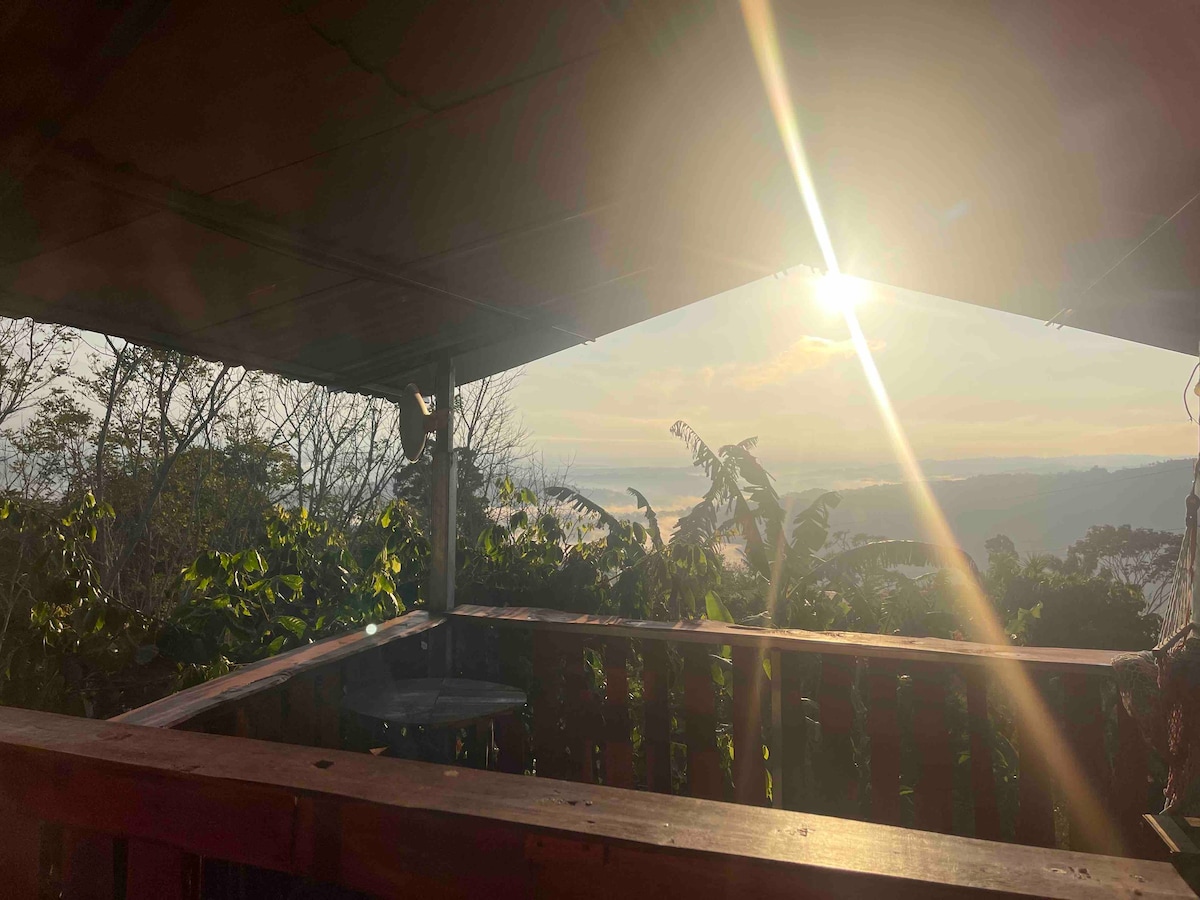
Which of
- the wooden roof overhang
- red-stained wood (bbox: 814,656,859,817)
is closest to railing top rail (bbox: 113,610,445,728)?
the wooden roof overhang

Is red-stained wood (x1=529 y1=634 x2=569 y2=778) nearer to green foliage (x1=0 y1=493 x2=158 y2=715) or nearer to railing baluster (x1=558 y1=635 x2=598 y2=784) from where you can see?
railing baluster (x1=558 y1=635 x2=598 y2=784)

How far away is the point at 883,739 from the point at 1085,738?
25.3 inches

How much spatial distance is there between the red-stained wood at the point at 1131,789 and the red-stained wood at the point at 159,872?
8.51ft

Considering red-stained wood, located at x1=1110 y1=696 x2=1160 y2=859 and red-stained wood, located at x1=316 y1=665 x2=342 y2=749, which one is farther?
red-stained wood, located at x1=316 y1=665 x2=342 y2=749

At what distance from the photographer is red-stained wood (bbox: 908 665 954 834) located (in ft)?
8.35

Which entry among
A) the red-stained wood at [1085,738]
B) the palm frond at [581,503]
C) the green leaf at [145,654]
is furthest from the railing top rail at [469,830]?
the palm frond at [581,503]

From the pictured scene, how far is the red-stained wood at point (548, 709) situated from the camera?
3289mm

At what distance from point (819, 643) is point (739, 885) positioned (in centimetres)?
205

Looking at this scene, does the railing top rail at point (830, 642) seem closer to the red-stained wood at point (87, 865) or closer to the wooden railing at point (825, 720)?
the wooden railing at point (825, 720)

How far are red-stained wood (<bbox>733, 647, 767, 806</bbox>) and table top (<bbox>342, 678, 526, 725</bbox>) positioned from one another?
0.89 m

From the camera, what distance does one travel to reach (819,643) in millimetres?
2666

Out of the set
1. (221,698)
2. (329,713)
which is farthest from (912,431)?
(221,698)

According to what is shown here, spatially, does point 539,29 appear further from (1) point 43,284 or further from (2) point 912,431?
(2) point 912,431

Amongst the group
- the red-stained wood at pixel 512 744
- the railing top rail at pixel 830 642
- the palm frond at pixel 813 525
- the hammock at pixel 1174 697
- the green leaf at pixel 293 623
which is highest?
the palm frond at pixel 813 525
